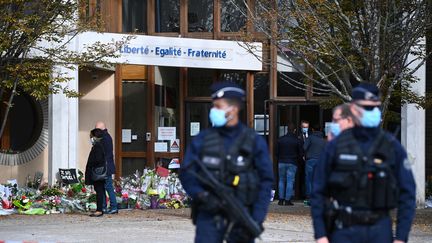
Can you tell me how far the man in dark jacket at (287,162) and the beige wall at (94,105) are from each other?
435 centimetres

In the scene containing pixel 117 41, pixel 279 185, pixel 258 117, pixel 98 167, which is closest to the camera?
pixel 98 167

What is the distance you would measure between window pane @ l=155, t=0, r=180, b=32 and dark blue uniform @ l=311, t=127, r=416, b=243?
13.7 metres

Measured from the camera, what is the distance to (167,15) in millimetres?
19078

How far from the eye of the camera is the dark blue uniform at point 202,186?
564 centimetres

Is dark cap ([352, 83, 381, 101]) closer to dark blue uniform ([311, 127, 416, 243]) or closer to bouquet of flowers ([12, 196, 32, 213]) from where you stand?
dark blue uniform ([311, 127, 416, 243])

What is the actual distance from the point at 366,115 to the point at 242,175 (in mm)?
962

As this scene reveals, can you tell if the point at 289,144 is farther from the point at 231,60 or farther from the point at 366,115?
the point at 366,115

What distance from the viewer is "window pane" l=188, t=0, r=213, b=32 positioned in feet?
61.9

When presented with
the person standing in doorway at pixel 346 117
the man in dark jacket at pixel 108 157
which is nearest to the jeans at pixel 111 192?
the man in dark jacket at pixel 108 157

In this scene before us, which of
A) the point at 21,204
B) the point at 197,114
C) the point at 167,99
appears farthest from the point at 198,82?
the point at 21,204

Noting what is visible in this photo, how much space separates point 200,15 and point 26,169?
210 inches

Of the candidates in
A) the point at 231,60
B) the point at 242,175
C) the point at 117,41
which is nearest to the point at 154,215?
the point at 117,41

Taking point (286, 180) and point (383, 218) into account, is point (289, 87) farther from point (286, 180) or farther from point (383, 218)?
point (383, 218)

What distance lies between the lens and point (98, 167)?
14.0 m
